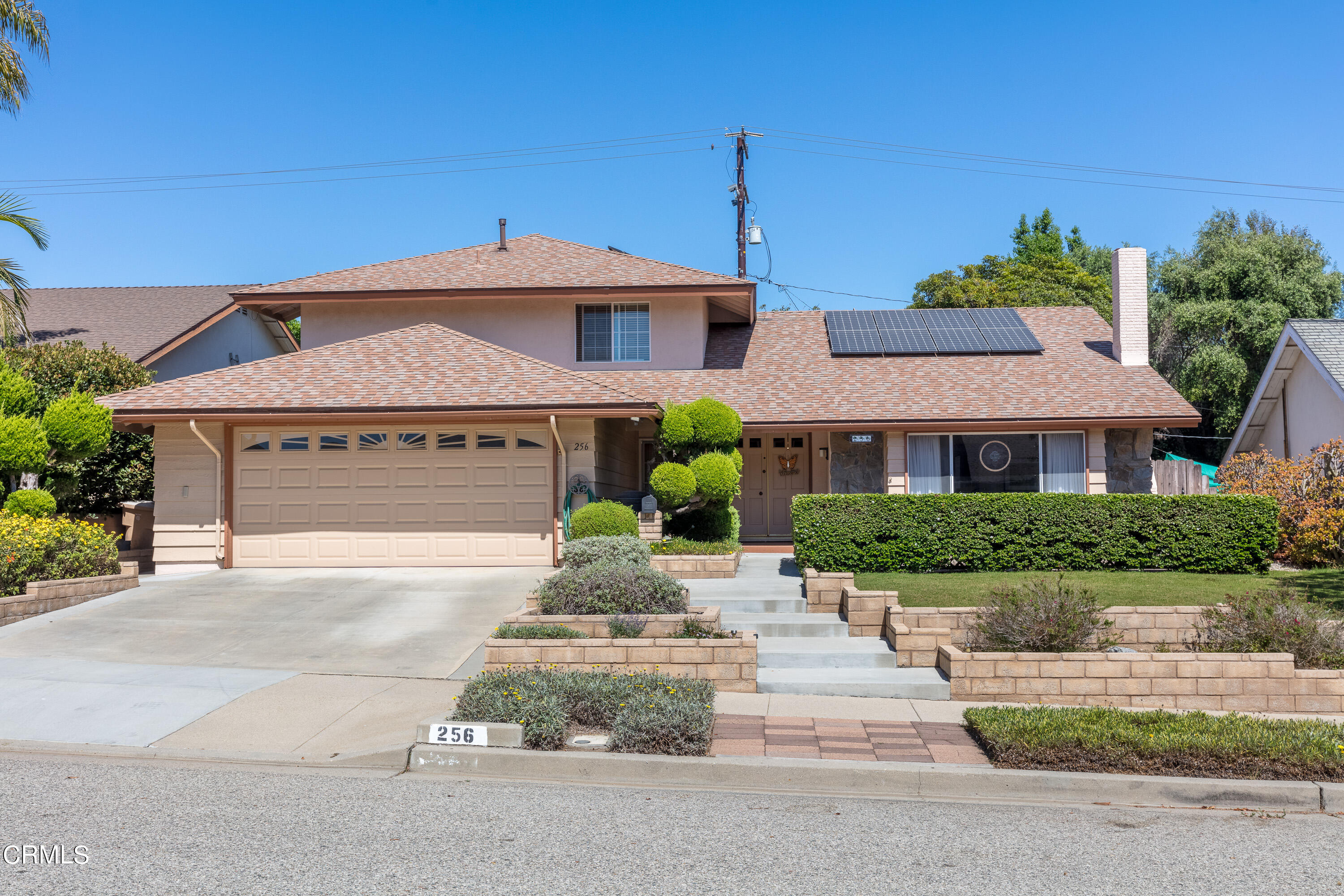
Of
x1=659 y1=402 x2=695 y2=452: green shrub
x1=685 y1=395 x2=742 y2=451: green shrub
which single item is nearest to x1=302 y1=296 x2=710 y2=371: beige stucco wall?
x1=685 y1=395 x2=742 y2=451: green shrub

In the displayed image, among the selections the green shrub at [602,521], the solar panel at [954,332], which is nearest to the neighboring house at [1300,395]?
the solar panel at [954,332]

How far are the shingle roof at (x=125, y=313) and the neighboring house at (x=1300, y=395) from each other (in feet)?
77.8

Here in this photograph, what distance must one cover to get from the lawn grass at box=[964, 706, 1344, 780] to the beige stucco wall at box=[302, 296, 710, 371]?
42.3ft

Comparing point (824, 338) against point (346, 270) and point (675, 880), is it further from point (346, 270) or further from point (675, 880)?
point (675, 880)

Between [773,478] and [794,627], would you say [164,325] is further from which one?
[794,627]

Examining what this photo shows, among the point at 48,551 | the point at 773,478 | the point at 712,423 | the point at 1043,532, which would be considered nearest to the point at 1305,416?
the point at 1043,532

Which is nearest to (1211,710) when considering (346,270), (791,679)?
(791,679)

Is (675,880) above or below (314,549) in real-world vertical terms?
below

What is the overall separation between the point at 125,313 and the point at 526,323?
40.2ft

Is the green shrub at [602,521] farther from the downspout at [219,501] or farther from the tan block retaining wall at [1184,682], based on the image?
the tan block retaining wall at [1184,682]

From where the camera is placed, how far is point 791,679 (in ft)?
29.8

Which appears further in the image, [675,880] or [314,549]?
[314,549]

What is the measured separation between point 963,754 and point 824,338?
15.6 metres

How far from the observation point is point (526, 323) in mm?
19188
